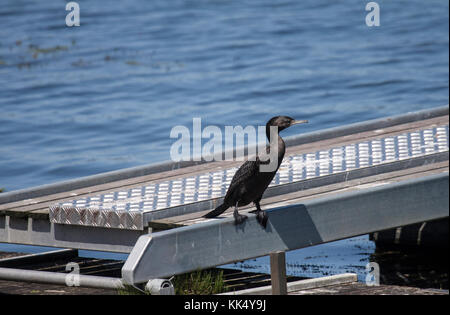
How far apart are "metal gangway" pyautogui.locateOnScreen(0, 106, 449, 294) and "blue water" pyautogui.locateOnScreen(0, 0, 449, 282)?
18.8 feet

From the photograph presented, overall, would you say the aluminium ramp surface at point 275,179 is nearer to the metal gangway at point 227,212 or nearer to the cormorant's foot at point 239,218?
the metal gangway at point 227,212

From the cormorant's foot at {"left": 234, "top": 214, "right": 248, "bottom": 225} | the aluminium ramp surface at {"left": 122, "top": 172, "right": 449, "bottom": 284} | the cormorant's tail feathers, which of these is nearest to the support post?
the aluminium ramp surface at {"left": 122, "top": 172, "right": 449, "bottom": 284}

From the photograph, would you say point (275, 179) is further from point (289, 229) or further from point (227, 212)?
point (289, 229)

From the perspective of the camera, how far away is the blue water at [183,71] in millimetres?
16531

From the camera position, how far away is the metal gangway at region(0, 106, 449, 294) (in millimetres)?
5863

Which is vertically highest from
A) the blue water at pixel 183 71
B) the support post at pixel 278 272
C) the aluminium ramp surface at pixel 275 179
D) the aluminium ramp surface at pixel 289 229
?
the blue water at pixel 183 71

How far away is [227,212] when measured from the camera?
6.91 meters

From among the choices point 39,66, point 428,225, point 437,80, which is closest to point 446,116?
point 428,225

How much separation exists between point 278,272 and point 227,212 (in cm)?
106

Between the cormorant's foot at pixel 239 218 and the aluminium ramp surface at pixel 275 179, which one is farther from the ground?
the aluminium ramp surface at pixel 275 179

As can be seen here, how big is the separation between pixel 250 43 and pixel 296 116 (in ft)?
24.1

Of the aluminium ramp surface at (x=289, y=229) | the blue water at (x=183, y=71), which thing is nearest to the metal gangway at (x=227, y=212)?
the aluminium ramp surface at (x=289, y=229)

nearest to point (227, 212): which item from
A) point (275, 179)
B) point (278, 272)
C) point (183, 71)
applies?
point (275, 179)

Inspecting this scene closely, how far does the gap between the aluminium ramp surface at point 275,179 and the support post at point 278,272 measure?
113cm
